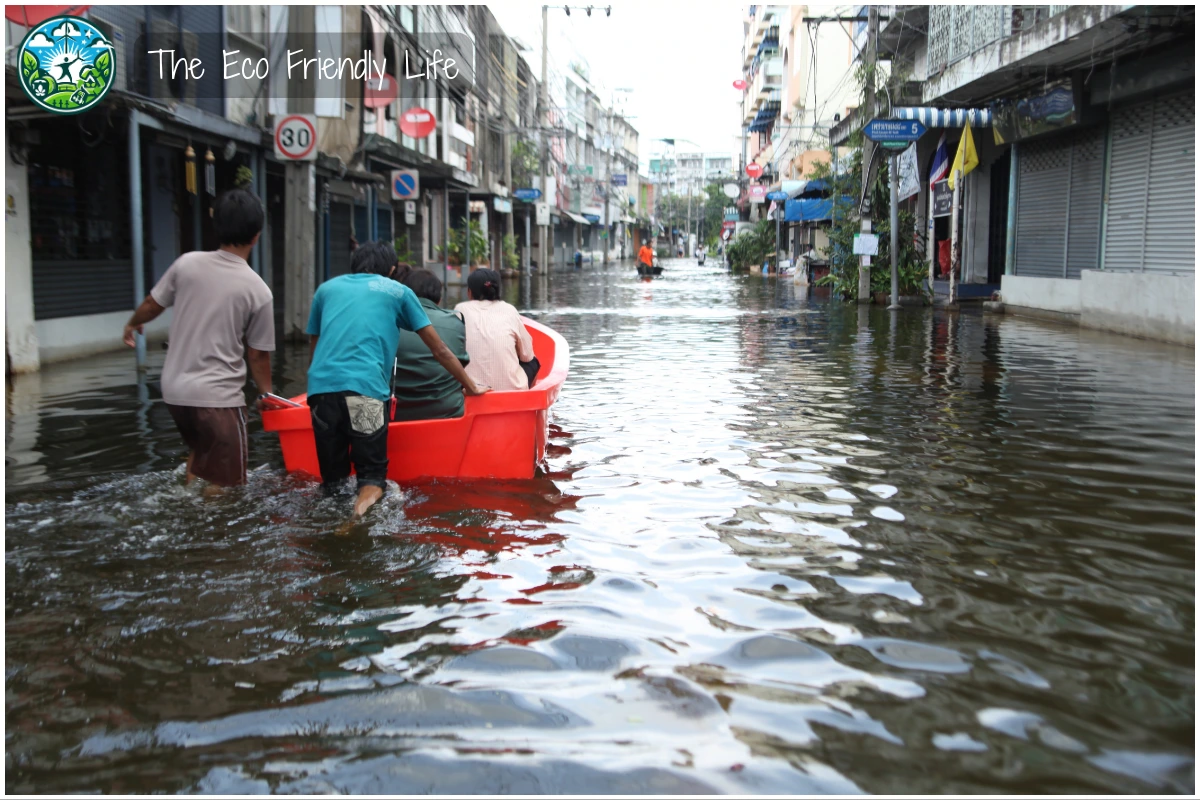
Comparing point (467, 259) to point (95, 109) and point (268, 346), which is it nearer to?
point (95, 109)

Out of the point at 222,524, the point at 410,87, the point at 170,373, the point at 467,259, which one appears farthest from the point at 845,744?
the point at 467,259

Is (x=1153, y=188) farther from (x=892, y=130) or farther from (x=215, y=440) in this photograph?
(x=215, y=440)

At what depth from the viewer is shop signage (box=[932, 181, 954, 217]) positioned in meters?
24.5

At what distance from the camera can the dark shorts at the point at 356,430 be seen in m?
5.23

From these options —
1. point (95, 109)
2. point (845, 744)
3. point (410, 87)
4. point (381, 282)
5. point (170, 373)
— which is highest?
point (410, 87)

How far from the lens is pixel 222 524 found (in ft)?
16.5

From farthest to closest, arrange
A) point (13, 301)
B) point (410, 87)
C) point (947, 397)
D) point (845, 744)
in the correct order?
point (410, 87) < point (13, 301) < point (947, 397) < point (845, 744)

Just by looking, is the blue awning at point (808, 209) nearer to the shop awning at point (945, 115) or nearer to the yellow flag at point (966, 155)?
the shop awning at point (945, 115)

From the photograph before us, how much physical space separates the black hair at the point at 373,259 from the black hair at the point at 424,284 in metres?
0.58

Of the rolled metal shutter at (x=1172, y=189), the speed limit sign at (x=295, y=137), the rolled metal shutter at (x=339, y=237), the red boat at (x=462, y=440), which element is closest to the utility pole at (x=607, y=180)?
the rolled metal shutter at (x=339, y=237)

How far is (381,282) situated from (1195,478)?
4338 millimetres

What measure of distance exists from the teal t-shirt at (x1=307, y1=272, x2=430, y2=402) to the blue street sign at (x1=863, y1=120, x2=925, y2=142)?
14.6 meters

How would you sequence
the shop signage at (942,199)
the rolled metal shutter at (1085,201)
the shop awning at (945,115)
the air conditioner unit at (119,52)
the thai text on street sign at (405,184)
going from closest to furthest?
the air conditioner unit at (119,52) < the rolled metal shutter at (1085,201) < the shop awning at (945,115) < the thai text on street sign at (405,184) < the shop signage at (942,199)

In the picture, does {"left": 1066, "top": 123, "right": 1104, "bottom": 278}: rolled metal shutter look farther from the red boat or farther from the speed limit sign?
the red boat
